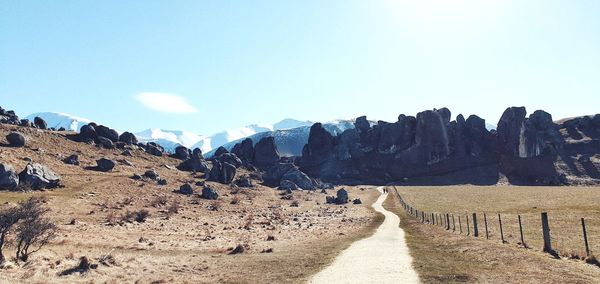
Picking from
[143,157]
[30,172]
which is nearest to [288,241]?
[30,172]

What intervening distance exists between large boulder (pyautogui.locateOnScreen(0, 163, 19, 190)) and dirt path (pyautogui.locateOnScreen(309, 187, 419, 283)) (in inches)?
2310

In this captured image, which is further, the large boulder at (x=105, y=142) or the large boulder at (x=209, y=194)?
the large boulder at (x=105, y=142)

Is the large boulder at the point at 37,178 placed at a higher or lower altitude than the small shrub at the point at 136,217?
higher

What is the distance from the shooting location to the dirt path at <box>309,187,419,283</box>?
2017cm

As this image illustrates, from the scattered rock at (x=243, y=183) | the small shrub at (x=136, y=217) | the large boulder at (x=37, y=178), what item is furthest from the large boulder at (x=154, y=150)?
the small shrub at (x=136, y=217)

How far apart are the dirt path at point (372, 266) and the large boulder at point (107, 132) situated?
133 m

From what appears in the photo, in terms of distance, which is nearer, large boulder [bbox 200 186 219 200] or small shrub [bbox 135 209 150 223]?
small shrub [bbox 135 209 150 223]

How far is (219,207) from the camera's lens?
79.6 metres

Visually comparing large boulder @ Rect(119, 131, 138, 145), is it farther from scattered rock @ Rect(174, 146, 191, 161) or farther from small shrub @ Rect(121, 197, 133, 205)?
small shrub @ Rect(121, 197, 133, 205)

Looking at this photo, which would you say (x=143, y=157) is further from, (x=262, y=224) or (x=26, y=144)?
(x=262, y=224)

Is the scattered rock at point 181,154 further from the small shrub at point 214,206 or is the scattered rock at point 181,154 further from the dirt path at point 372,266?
the dirt path at point 372,266

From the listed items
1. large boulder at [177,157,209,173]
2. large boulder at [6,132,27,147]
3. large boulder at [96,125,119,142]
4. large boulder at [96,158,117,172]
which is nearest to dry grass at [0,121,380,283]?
large boulder at [96,158,117,172]

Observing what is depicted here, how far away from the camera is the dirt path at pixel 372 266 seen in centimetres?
2017

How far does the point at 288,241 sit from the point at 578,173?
20243 cm
